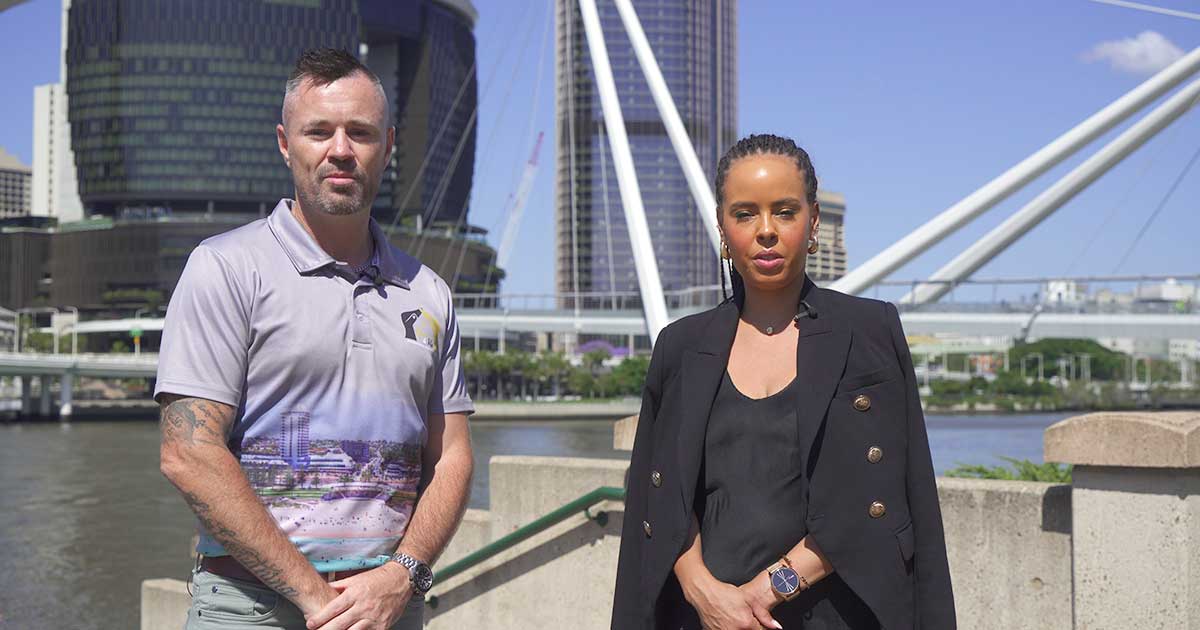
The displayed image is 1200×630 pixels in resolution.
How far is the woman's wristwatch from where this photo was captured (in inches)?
92.9

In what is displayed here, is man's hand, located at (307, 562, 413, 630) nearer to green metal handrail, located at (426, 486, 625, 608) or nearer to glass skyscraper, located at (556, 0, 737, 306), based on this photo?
green metal handrail, located at (426, 486, 625, 608)

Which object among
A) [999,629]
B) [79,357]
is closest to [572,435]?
[79,357]

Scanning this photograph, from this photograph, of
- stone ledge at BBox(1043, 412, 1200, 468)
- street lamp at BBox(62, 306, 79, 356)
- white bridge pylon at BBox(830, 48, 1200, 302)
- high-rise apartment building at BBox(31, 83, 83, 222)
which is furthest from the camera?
high-rise apartment building at BBox(31, 83, 83, 222)

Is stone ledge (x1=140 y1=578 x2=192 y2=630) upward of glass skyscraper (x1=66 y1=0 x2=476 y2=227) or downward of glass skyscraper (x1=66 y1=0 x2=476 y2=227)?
downward

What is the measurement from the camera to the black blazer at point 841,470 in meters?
2.37

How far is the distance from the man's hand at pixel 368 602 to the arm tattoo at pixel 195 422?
37 centimetres

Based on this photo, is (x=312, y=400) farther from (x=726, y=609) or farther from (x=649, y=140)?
(x=649, y=140)

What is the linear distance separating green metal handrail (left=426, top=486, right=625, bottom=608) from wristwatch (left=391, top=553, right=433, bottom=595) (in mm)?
2414

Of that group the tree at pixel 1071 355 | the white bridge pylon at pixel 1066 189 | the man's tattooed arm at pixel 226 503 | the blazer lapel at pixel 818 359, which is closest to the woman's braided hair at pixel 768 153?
the blazer lapel at pixel 818 359

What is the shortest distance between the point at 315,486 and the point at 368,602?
0.83ft

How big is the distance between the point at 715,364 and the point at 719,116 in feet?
540

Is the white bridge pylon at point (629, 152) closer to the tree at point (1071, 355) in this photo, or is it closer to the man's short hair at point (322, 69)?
the man's short hair at point (322, 69)

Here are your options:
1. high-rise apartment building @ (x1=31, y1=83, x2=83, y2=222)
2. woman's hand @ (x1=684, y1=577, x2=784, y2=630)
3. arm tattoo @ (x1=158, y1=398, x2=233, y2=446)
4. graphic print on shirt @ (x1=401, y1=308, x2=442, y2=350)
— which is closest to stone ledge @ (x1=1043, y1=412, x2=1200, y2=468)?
woman's hand @ (x1=684, y1=577, x2=784, y2=630)

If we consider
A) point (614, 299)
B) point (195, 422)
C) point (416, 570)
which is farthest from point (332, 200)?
point (614, 299)
